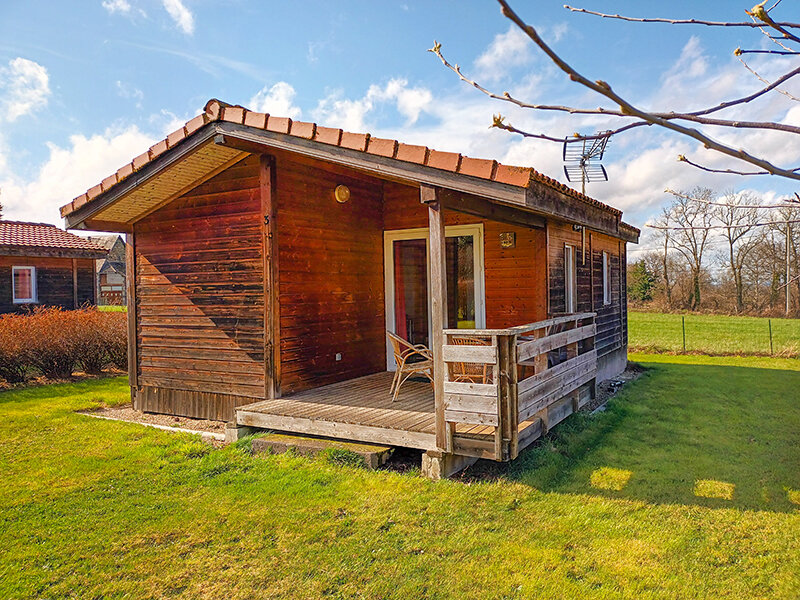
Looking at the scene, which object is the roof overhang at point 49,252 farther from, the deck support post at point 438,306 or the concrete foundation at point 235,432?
the deck support post at point 438,306

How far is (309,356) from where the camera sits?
665 cm

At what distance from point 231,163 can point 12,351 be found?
5927mm

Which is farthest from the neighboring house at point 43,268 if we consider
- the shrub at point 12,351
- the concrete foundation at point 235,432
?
the concrete foundation at point 235,432

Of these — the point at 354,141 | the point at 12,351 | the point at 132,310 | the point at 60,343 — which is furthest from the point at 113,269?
the point at 354,141

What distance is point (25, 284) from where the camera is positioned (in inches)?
622

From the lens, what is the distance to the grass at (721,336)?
47.8 feet

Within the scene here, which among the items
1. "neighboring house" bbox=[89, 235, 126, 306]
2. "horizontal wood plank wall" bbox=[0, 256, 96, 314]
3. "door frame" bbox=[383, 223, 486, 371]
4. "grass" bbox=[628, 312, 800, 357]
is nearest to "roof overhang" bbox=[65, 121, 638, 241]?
"door frame" bbox=[383, 223, 486, 371]

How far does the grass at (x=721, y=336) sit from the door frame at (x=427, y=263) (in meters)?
10.1

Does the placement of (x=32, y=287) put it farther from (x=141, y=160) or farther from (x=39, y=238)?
(x=141, y=160)

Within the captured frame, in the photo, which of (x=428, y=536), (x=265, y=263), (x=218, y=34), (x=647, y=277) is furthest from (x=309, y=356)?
(x=647, y=277)

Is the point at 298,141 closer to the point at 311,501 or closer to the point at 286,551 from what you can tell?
the point at 311,501

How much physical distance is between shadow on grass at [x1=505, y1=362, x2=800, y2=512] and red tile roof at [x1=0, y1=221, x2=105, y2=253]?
606 inches

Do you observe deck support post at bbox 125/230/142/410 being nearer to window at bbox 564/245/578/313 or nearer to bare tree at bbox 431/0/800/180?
window at bbox 564/245/578/313

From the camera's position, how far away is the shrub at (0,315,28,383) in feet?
30.6
